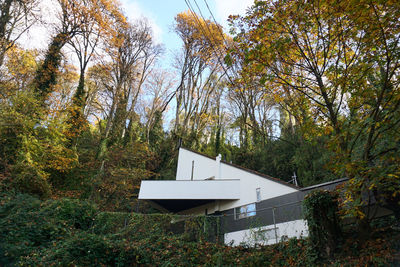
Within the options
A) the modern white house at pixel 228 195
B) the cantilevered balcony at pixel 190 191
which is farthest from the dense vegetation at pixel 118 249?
the cantilevered balcony at pixel 190 191

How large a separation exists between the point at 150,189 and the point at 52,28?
13878 mm

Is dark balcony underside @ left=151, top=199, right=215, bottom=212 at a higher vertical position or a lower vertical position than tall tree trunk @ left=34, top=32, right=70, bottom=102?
lower

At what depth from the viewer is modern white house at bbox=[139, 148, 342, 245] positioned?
1317 cm

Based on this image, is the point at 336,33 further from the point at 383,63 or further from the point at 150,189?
the point at 150,189

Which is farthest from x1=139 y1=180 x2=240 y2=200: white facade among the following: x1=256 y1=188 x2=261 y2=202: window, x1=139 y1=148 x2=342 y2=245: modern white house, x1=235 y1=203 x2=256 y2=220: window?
x1=256 y1=188 x2=261 y2=202: window

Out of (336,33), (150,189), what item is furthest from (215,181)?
(336,33)

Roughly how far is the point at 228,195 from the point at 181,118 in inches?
647

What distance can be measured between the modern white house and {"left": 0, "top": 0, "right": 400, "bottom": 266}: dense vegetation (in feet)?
7.21

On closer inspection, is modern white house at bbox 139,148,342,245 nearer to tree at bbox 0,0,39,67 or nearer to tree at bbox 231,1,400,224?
tree at bbox 231,1,400,224

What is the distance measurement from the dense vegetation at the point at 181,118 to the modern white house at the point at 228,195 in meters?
2.20

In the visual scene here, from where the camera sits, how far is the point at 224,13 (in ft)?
27.3

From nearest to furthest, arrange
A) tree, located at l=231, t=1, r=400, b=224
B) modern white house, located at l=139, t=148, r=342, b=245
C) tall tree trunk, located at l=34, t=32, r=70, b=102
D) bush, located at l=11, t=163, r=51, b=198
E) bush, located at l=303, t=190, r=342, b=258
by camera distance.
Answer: tree, located at l=231, t=1, r=400, b=224 < bush, located at l=303, t=190, r=342, b=258 < modern white house, located at l=139, t=148, r=342, b=245 < bush, located at l=11, t=163, r=51, b=198 < tall tree trunk, located at l=34, t=32, r=70, b=102

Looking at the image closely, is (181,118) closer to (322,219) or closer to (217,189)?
(217,189)

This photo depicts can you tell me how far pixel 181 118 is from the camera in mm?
30984
